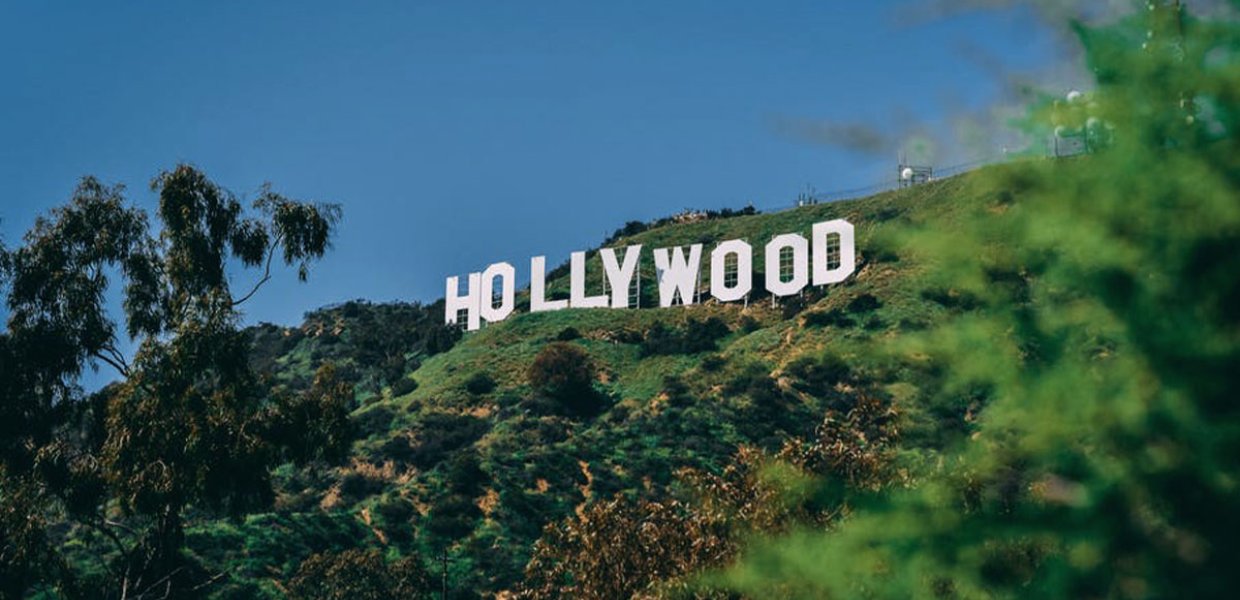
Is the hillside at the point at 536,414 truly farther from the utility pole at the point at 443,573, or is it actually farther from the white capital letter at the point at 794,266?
the white capital letter at the point at 794,266

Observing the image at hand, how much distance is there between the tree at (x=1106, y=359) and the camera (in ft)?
9.98

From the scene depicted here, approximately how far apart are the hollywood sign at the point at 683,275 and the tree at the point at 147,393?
48.6 metres

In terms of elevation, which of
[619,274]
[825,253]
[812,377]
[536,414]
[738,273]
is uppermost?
[619,274]

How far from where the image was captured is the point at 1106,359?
3281 mm

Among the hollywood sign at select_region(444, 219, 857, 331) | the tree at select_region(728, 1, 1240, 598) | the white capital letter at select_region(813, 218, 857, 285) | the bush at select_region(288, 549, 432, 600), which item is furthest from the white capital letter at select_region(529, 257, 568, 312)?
the tree at select_region(728, 1, 1240, 598)

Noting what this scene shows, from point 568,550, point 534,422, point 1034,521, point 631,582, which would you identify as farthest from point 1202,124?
point 534,422

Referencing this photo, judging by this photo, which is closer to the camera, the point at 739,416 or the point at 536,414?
the point at 739,416

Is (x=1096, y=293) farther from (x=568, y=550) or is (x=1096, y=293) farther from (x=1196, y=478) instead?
(x=568, y=550)

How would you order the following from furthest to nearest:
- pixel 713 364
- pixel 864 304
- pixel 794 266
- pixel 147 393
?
1. pixel 794 266
2. pixel 864 304
3. pixel 713 364
4. pixel 147 393

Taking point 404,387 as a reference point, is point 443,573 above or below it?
below

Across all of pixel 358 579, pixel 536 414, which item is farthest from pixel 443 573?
pixel 536 414

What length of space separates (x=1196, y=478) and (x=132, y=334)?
26669 millimetres

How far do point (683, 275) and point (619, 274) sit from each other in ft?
16.0

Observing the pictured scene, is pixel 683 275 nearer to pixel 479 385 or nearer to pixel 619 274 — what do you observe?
pixel 619 274
